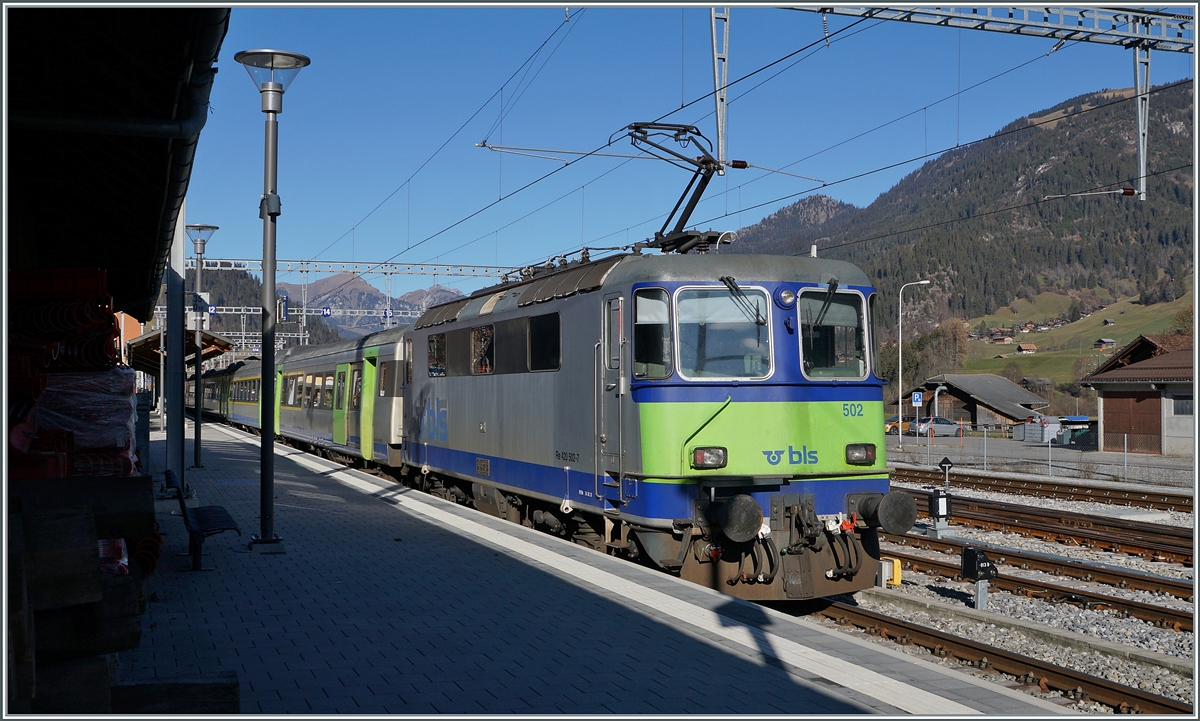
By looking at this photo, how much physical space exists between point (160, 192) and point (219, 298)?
6885 inches

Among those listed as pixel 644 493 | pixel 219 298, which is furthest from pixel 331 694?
pixel 219 298

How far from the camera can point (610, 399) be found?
32.8 ft

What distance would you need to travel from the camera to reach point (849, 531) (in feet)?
31.3

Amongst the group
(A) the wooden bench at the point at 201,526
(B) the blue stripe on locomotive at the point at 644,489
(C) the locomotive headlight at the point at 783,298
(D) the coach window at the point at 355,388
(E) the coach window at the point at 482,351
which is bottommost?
(A) the wooden bench at the point at 201,526

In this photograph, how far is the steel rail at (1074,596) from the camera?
9531 millimetres

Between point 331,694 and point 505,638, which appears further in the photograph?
point 505,638

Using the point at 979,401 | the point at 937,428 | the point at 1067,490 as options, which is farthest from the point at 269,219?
the point at 979,401

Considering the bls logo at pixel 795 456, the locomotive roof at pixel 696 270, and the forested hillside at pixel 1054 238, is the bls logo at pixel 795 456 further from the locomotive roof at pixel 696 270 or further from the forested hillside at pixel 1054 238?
the forested hillside at pixel 1054 238

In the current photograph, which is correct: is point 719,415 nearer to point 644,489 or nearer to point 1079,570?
point 644,489

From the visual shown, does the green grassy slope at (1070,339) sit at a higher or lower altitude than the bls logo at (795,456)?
higher

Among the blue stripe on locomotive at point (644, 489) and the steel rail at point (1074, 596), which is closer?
the blue stripe on locomotive at point (644, 489)

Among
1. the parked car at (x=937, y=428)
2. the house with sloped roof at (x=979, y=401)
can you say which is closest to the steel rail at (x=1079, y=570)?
the parked car at (x=937, y=428)

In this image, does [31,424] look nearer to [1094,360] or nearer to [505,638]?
[505,638]

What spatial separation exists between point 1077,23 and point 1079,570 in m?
12.4
